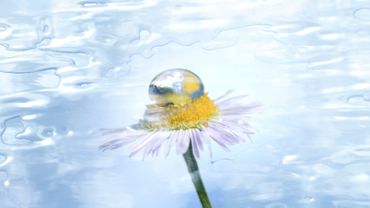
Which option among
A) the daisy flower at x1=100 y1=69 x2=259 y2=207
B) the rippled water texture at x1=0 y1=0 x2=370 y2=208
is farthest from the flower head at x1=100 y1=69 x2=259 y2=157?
the rippled water texture at x1=0 y1=0 x2=370 y2=208

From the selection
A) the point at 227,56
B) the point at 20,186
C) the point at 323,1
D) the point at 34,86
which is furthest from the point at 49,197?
the point at 323,1

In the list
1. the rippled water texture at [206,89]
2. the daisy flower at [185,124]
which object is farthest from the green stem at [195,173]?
the rippled water texture at [206,89]

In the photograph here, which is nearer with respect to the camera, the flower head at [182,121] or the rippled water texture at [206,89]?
the flower head at [182,121]

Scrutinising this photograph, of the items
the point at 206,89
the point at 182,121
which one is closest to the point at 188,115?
the point at 182,121

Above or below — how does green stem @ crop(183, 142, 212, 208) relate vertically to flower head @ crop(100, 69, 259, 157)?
below

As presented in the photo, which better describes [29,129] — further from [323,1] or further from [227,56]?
[323,1]

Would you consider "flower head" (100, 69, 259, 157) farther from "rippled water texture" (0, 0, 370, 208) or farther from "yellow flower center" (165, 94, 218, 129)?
"rippled water texture" (0, 0, 370, 208)

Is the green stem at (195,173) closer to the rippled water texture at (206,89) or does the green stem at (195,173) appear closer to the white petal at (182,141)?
the white petal at (182,141)
